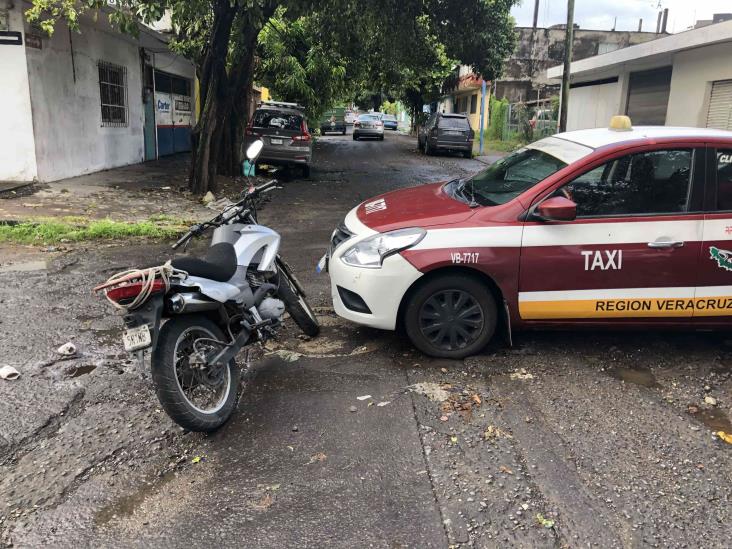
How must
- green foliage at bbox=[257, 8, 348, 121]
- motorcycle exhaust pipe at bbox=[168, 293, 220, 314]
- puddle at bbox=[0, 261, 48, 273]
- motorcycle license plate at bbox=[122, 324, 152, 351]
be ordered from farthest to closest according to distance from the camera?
green foliage at bbox=[257, 8, 348, 121] < puddle at bbox=[0, 261, 48, 273] < motorcycle exhaust pipe at bbox=[168, 293, 220, 314] < motorcycle license plate at bbox=[122, 324, 152, 351]

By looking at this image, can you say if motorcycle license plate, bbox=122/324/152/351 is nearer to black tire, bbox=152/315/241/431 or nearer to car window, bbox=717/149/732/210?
black tire, bbox=152/315/241/431

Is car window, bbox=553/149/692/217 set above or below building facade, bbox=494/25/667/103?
below

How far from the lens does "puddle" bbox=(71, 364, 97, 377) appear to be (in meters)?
4.20

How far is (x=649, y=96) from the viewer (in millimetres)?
17250

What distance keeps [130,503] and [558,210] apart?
10.5ft

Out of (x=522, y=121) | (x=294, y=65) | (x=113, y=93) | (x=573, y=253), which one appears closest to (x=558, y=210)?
(x=573, y=253)

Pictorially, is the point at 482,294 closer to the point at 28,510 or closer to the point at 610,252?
the point at 610,252

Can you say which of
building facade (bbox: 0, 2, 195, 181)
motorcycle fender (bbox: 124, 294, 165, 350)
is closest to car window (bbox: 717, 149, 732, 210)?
motorcycle fender (bbox: 124, 294, 165, 350)

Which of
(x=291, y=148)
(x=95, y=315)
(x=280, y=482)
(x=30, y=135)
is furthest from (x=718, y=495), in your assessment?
(x=291, y=148)

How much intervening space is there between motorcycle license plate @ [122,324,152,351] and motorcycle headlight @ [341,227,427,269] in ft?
5.70

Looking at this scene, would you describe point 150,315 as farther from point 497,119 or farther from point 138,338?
point 497,119

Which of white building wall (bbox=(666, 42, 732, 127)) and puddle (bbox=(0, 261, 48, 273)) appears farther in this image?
white building wall (bbox=(666, 42, 732, 127))

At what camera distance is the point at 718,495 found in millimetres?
3021

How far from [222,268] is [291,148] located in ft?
41.2
